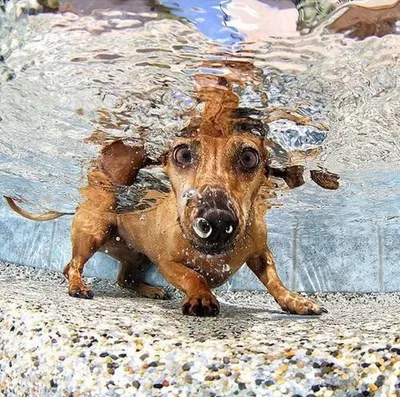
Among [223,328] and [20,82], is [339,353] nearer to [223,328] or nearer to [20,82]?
[223,328]

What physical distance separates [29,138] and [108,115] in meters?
1.44

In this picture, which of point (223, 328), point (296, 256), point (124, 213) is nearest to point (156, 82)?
point (223, 328)

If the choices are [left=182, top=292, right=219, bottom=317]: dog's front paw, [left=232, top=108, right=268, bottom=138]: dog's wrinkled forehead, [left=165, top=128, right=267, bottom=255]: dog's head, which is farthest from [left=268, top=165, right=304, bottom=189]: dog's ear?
[left=182, top=292, right=219, bottom=317]: dog's front paw

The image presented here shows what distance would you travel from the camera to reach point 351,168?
6.00 m

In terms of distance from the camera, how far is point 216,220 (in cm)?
304

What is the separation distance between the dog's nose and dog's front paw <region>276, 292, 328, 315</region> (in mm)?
940

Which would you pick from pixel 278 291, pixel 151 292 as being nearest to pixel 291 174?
pixel 151 292

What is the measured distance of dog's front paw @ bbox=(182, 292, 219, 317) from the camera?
323cm

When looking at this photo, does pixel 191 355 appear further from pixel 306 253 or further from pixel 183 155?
pixel 306 253

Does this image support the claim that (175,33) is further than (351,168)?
No

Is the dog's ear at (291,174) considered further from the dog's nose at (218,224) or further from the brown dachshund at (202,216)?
the dog's nose at (218,224)

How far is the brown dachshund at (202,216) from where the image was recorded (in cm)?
323

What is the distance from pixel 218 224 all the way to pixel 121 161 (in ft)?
8.19

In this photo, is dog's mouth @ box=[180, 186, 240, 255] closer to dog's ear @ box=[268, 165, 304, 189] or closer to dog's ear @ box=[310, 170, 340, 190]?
dog's ear @ box=[268, 165, 304, 189]
